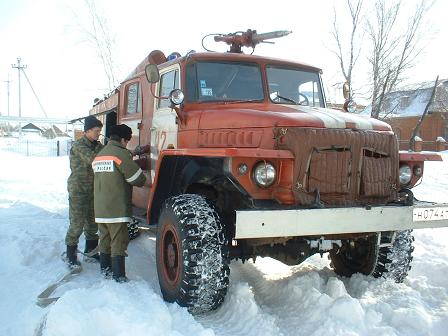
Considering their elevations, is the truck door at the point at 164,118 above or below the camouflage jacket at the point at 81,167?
above

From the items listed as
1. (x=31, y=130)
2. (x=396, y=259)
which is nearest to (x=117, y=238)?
(x=396, y=259)

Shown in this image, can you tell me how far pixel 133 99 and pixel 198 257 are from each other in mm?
3057

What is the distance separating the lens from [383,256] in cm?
470

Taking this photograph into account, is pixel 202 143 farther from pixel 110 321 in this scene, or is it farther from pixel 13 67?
pixel 13 67

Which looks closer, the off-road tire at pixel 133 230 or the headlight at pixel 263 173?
the headlight at pixel 263 173

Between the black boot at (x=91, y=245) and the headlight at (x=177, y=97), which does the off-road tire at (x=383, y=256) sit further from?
the black boot at (x=91, y=245)

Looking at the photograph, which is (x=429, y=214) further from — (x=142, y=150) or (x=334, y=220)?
(x=142, y=150)

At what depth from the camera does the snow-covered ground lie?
333 centimetres

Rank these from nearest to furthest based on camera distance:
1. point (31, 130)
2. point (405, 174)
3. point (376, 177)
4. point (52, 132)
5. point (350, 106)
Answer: point (376, 177)
point (405, 174)
point (350, 106)
point (52, 132)
point (31, 130)

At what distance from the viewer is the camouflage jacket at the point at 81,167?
549cm

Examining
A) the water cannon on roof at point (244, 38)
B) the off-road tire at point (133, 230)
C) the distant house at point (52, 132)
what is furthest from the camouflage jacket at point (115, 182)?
the distant house at point (52, 132)

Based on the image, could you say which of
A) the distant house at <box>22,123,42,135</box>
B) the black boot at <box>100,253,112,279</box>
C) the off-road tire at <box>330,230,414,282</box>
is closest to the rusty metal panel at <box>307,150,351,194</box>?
the off-road tire at <box>330,230,414,282</box>

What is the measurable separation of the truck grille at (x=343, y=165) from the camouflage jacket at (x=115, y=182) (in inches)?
63.2

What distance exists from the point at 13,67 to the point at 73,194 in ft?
173
